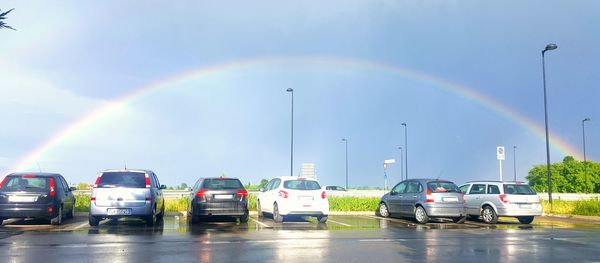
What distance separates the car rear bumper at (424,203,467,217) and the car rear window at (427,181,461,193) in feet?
1.62

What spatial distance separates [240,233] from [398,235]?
415 centimetres

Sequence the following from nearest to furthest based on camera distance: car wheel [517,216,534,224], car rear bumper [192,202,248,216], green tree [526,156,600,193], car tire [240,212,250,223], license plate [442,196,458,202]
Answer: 1. car rear bumper [192,202,248,216]
2. car tire [240,212,250,223]
3. license plate [442,196,458,202]
4. car wheel [517,216,534,224]
5. green tree [526,156,600,193]

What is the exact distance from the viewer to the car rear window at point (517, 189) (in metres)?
17.8

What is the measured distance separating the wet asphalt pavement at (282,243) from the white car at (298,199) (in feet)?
1.77

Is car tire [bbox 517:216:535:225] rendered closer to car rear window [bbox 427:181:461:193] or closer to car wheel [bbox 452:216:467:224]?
car wheel [bbox 452:216:467:224]

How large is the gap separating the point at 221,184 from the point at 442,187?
746 cm

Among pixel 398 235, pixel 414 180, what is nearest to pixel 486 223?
pixel 414 180

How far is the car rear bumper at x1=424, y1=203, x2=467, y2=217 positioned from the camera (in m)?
16.5

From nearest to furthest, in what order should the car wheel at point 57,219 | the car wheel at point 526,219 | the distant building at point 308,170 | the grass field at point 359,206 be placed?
the car wheel at point 57,219 → the car wheel at point 526,219 → the grass field at point 359,206 → the distant building at point 308,170

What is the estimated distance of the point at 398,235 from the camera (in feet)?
42.7

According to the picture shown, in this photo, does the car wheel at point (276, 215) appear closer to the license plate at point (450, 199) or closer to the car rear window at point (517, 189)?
the license plate at point (450, 199)

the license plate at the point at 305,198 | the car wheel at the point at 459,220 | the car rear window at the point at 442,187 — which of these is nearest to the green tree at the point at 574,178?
the car wheel at the point at 459,220

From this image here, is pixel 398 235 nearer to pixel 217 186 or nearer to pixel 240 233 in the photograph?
pixel 240 233

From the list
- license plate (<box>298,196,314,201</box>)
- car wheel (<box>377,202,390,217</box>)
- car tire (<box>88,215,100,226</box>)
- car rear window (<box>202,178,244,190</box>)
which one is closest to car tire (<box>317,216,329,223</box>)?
license plate (<box>298,196,314,201</box>)
